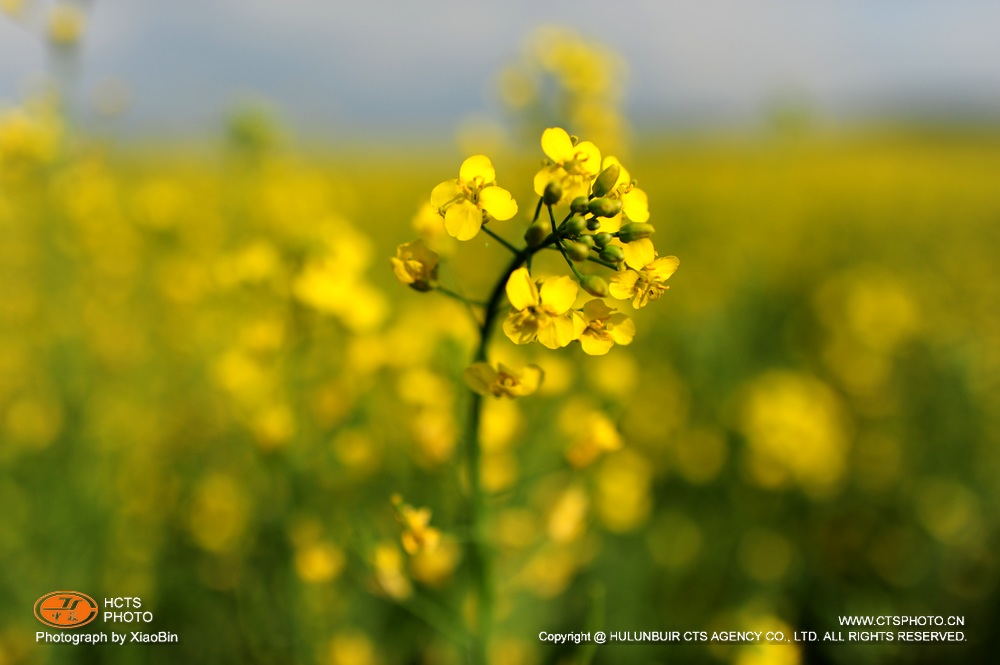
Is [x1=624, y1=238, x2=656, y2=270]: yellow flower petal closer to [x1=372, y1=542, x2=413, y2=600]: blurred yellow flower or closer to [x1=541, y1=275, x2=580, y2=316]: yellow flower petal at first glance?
[x1=541, y1=275, x2=580, y2=316]: yellow flower petal

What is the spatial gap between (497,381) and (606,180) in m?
0.42

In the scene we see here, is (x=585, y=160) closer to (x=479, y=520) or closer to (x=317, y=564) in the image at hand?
(x=479, y=520)

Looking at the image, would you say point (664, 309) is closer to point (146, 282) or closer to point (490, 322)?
point (146, 282)

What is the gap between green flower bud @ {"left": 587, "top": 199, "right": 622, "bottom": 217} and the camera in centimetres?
111

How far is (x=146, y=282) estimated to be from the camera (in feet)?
17.2

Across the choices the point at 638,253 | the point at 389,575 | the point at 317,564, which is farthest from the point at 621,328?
the point at 317,564

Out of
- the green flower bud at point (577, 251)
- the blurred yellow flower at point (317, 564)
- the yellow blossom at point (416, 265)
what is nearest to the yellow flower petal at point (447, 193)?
the yellow blossom at point (416, 265)

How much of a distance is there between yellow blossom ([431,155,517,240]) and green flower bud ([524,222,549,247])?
2.3 inches

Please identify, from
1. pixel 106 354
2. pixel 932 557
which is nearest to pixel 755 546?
pixel 932 557

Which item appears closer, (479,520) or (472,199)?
(472,199)

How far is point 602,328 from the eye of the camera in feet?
3.94

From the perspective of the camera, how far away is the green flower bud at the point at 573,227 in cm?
112

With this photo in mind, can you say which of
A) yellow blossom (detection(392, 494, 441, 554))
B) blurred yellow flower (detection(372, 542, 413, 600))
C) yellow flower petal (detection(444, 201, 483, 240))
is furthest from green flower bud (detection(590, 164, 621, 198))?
blurred yellow flower (detection(372, 542, 413, 600))

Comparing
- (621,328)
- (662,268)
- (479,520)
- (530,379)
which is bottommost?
(479,520)
